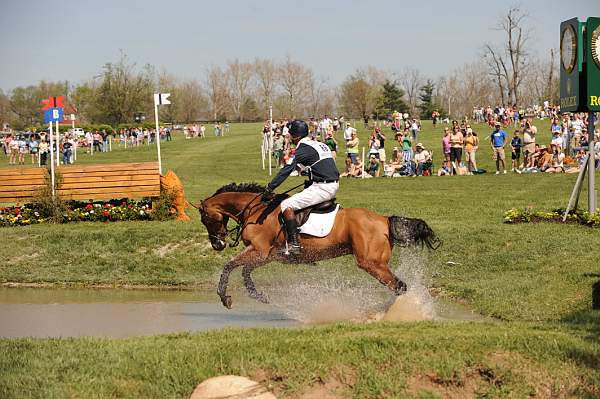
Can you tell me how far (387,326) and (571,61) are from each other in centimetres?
1196

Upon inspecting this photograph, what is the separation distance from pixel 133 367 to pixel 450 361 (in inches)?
124

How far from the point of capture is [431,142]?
56781 millimetres

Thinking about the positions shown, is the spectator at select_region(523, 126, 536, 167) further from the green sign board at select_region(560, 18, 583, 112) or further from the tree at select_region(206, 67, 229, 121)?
the tree at select_region(206, 67, 229, 121)

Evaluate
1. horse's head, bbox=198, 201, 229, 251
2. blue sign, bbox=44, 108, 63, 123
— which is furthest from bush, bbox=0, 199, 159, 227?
horse's head, bbox=198, 201, 229, 251

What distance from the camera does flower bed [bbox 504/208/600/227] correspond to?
19.4m

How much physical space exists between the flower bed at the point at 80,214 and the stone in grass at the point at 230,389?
1628 centimetres

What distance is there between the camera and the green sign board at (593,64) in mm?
19188

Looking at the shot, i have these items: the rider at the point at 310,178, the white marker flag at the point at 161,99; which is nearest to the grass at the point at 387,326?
the rider at the point at 310,178

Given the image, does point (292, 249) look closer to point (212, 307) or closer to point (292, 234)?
point (292, 234)

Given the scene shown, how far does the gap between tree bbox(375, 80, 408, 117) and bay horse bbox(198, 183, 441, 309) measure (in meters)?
80.6

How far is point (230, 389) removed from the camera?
7727mm

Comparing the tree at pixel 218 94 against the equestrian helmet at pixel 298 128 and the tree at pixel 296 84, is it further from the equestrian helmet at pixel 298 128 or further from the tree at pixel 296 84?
the equestrian helmet at pixel 298 128

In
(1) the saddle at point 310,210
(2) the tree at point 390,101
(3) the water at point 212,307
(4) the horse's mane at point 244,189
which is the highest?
Result: (2) the tree at point 390,101

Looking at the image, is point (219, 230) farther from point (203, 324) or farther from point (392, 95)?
point (392, 95)
